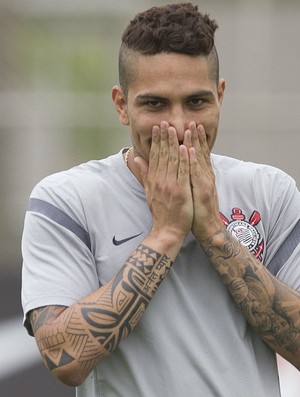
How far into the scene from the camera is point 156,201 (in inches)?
167

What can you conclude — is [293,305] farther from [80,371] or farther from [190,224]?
[80,371]

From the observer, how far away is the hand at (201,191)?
4.20 meters

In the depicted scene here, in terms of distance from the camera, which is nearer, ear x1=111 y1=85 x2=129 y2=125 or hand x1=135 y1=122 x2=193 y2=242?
hand x1=135 y1=122 x2=193 y2=242

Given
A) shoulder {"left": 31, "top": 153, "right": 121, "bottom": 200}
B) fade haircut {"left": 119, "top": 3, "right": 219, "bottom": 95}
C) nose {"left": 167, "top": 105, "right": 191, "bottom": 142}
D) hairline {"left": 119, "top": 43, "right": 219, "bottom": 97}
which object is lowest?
shoulder {"left": 31, "top": 153, "right": 121, "bottom": 200}

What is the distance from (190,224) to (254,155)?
1868cm

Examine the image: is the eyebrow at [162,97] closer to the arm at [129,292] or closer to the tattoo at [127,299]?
the arm at [129,292]

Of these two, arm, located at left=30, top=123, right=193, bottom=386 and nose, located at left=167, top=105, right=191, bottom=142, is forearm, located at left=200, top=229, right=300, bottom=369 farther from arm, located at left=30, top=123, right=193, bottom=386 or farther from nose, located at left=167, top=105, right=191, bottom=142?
nose, located at left=167, top=105, right=191, bottom=142

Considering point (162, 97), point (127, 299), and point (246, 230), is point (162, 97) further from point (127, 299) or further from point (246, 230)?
point (127, 299)

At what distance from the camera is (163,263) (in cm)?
415

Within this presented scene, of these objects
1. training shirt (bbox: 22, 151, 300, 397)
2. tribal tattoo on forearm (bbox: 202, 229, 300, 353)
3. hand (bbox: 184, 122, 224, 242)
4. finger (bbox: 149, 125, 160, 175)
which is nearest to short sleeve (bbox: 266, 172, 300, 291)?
training shirt (bbox: 22, 151, 300, 397)

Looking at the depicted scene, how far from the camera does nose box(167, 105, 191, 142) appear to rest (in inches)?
165

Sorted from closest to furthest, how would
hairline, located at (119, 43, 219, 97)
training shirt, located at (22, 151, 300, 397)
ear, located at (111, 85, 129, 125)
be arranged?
training shirt, located at (22, 151, 300, 397)
hairline, located at (119, 43, 219, 97)
ear, located at (111, 85, 129, 125)

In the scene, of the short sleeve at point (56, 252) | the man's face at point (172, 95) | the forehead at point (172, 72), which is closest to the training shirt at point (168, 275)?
the short sleeve at point (56, 252)

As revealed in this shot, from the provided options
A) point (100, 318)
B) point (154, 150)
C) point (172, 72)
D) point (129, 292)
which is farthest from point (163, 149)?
point (100, 318)
